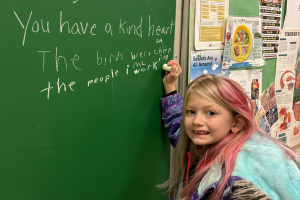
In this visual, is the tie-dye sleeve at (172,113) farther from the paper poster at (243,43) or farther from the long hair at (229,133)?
the paper poster at (243,43)

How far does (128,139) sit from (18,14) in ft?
2.01

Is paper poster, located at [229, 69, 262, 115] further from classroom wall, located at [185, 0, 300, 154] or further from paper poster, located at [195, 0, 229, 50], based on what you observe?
paper poster, located at [195, 0, 229, 50]

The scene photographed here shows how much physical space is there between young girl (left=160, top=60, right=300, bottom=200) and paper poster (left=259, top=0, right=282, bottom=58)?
0.73m

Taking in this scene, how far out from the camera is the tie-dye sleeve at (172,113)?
1.22m

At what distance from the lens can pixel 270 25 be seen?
5.37 feet

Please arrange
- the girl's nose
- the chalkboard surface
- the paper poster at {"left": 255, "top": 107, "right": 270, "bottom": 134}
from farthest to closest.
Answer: the paper poster at {"left": 255, "top": 107, "right": 270, "bottom": 134}, the girl's nose, the chalkboard surface

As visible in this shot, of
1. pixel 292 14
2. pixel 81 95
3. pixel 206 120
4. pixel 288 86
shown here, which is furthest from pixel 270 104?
pixel 81 95

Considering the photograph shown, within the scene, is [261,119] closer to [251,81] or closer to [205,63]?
[251,81]

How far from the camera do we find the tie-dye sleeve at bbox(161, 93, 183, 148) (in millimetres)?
1217

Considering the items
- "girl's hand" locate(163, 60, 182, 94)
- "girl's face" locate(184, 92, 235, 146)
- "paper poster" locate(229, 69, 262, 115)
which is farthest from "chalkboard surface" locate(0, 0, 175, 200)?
"paper poster" locate(229, 69, 262, 115)

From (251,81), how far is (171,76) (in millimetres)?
627

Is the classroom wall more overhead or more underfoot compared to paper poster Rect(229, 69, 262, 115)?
more overhead

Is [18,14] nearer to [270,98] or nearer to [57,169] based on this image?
[57,169]

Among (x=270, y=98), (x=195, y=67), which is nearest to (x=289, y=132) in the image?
(x=270, y=98)
